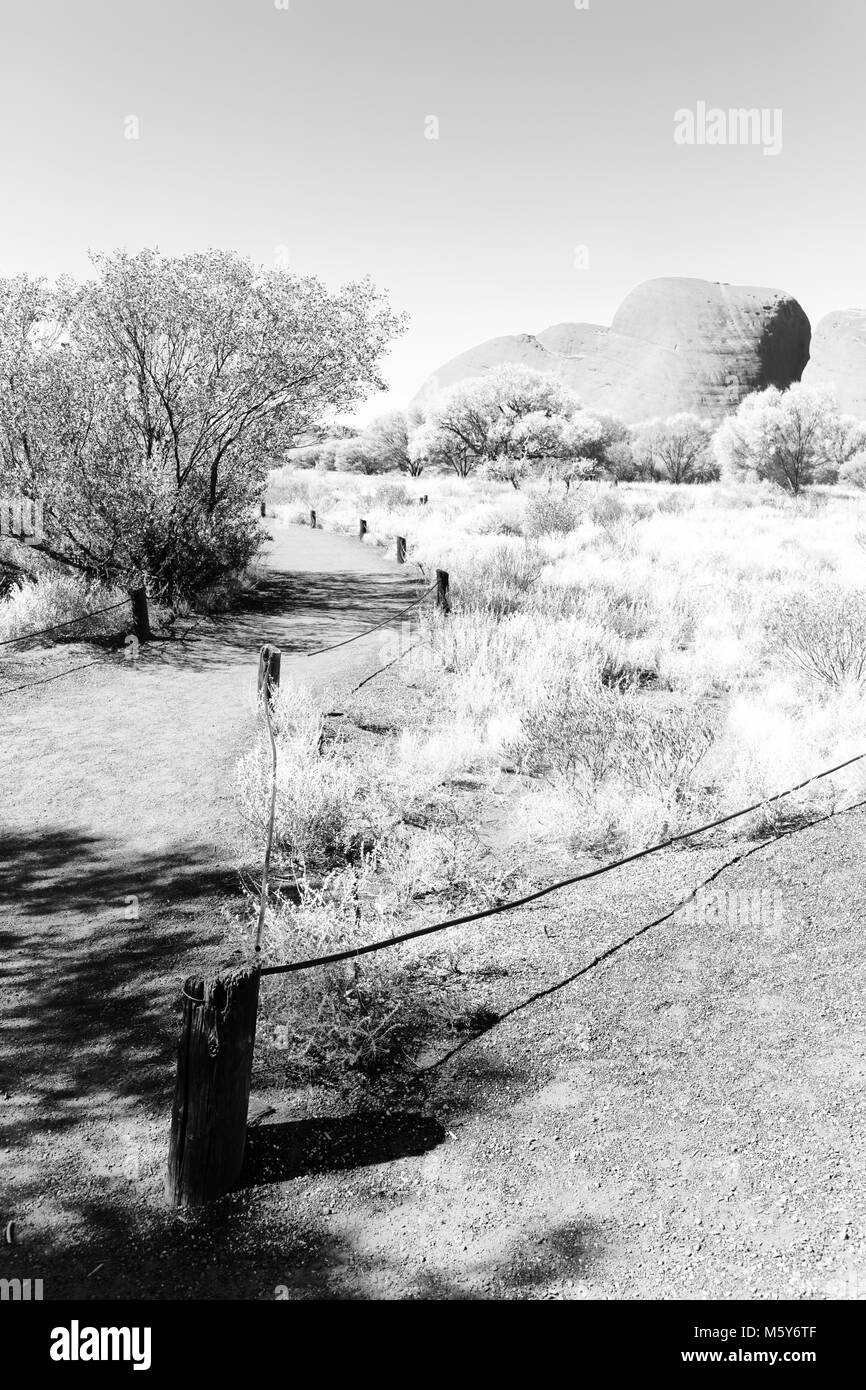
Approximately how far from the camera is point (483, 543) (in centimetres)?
1991

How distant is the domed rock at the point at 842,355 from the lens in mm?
118594

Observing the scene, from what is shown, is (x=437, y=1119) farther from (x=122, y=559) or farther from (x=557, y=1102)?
(x=122, y=559)

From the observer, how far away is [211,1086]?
9.23 ft

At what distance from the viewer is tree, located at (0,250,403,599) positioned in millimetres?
11812

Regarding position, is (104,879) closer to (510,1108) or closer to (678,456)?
(510,1108)

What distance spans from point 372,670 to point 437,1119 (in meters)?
7.66

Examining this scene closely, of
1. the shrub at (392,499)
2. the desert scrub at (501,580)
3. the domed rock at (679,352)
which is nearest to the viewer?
the desert scrub at (501,580)

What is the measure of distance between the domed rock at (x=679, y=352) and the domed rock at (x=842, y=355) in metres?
7.00

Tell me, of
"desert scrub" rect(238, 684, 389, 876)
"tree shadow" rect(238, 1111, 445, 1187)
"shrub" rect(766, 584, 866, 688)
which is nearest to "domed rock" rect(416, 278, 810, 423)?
"shrub" rect(766, 584, 866, 688)

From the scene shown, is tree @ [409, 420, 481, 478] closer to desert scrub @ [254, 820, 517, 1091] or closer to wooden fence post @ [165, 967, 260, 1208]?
desert scrub @ [254, 820, 517, 1091]

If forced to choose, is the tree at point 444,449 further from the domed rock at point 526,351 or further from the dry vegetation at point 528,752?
the domed rock at point 526,351

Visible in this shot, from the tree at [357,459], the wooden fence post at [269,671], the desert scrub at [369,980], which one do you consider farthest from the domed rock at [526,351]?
the desert scrub at [369,980]

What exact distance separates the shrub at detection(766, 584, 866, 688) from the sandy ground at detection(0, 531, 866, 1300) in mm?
3448
